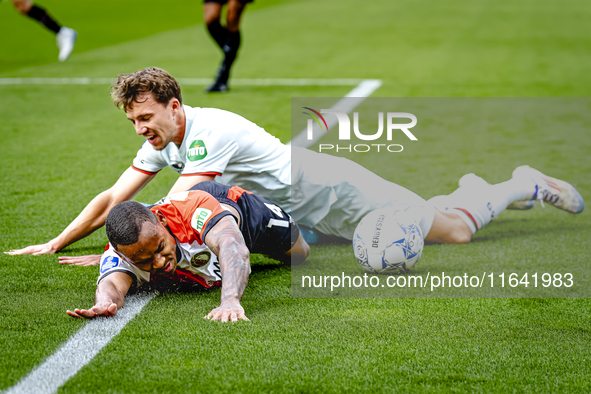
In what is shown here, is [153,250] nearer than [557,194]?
Yes

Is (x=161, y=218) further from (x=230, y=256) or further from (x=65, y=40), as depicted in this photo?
(x=65, y=40)

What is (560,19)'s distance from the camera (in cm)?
2369

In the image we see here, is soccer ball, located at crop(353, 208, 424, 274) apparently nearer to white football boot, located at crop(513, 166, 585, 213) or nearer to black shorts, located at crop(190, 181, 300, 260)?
black shorts, located at crop(190, 181, 300, 260)

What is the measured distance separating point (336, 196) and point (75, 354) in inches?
87.8

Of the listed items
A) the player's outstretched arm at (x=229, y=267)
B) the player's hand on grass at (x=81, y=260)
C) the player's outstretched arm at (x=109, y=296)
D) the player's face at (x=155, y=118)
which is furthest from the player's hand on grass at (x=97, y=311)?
the player's face at (x=155, y=118)

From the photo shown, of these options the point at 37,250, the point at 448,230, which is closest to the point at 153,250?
the point at 37,250

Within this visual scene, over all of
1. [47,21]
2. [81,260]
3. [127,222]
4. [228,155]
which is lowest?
[47,21]

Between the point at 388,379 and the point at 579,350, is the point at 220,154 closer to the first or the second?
the point at 388,379

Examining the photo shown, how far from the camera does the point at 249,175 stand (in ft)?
15.0

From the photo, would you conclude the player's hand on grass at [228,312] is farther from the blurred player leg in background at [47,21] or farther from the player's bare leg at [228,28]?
the blurred player leg in background at [47,21]

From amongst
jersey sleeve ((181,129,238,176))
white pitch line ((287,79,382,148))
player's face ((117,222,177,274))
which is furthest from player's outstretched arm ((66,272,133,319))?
white pitch line ((287,79,382,148))

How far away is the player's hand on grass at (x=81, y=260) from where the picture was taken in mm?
4305

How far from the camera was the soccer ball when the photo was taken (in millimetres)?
4156

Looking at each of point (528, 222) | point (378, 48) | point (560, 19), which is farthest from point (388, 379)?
point (560, 19)
